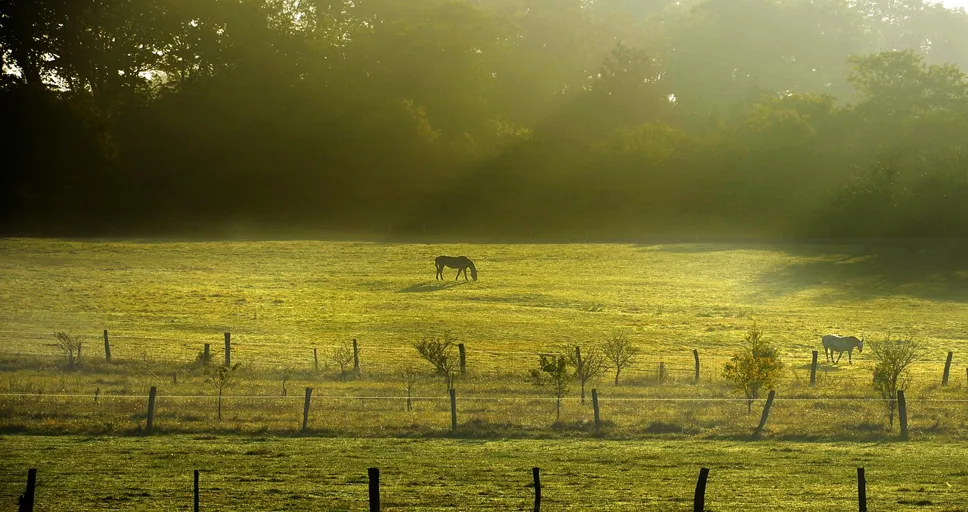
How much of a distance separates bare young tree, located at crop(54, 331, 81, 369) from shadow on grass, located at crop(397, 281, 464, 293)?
62.7 ft

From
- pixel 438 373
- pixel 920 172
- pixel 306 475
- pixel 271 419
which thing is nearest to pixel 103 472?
pixel 306 475

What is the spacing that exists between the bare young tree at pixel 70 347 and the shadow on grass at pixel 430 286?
62.7 feet

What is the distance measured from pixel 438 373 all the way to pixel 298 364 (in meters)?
4.42

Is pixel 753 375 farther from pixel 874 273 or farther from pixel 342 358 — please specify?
pixel 874 273

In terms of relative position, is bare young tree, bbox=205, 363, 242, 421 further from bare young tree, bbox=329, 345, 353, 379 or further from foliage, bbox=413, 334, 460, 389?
foliage, bbox=413, 334, 460, 389

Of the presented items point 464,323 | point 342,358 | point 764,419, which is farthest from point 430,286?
point 764,419

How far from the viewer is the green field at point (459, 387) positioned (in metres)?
16.5

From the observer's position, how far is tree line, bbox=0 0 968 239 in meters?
74.8

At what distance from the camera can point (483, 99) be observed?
283ft

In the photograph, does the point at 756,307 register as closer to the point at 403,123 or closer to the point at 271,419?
the point at 271,419

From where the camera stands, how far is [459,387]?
27.3m

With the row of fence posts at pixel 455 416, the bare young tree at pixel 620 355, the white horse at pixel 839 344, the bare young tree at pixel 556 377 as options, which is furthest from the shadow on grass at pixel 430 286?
the row of fence posts at pixel 455 416

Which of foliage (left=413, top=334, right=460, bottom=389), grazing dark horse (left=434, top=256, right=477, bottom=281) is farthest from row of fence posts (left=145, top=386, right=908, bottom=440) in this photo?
grazing dark horse (left=434, top=256, right=477, bottom=281)

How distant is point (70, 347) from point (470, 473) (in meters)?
16.5
